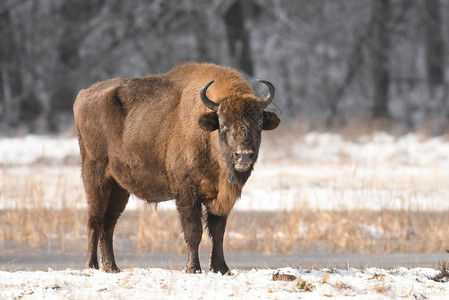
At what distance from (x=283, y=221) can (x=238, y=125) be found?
21.5 ft

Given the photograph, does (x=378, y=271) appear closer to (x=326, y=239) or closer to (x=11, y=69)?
(x=326, y=239)

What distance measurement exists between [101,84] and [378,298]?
5115 mm

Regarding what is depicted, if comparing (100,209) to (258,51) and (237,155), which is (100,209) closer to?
(237,155)

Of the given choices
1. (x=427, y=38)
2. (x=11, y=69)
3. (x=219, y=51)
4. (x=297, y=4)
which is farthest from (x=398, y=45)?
(x=11, y=69)

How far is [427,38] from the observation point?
32875 millimetres

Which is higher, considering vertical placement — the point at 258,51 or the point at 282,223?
the point at 258,51

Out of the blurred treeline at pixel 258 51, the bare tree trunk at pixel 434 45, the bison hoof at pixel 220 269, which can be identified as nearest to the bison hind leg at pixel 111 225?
the bison hoof at pixel 220 269

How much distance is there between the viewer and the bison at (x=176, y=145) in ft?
29.8

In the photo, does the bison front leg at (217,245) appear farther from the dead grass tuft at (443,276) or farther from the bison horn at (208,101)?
the dead grass tuft at (443,276)

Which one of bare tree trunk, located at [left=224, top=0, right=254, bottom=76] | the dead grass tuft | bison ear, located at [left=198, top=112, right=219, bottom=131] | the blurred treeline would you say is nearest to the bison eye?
bison ear, located at [left=198, top=112, right=219, bottom=131]

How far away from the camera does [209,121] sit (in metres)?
9.12

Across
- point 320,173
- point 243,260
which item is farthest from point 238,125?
point 320,173

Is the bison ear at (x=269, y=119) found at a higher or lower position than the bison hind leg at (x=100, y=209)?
higher

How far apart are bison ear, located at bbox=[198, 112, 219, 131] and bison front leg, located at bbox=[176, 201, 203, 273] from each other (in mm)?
893
